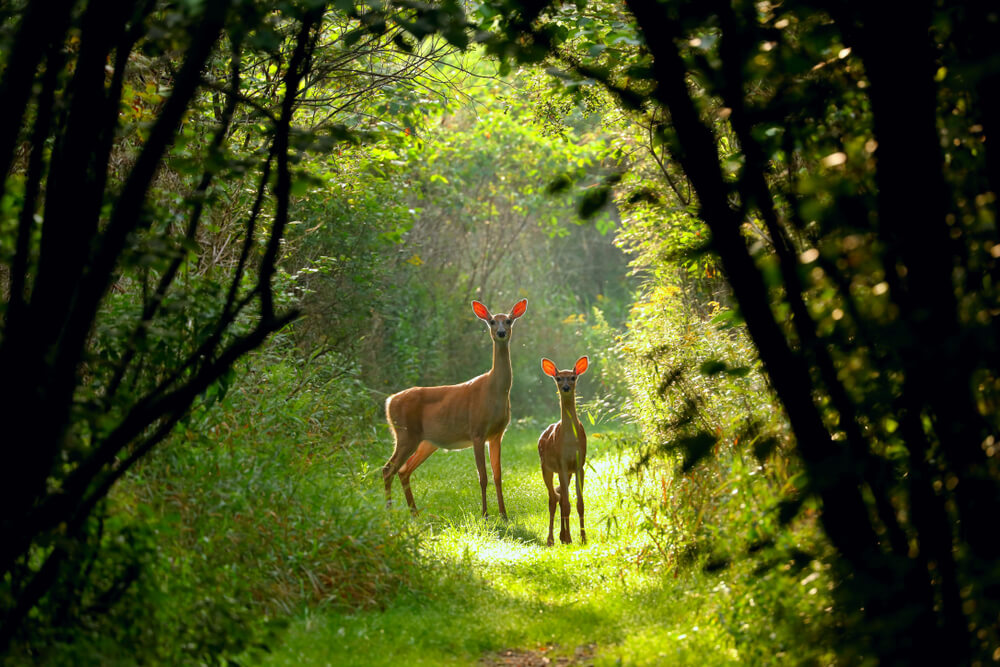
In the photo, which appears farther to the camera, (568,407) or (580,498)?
(568,407)

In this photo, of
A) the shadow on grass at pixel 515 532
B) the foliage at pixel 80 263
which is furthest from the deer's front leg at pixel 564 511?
the foliage at pixel 80 263

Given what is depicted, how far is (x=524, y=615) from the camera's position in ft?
20.1

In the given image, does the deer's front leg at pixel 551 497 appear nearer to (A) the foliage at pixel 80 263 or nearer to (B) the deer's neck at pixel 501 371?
(B) the deer's neck at pixel 501 371

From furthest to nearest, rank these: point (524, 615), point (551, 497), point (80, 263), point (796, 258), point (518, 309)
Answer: point (518, 309)
point (551, 497)
point (524, 615)
point (80, 263)
point (796, 258)

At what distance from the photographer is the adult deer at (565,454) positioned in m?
8.79

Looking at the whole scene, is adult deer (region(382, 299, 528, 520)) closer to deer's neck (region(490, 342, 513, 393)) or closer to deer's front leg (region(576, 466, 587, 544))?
deer's neck (region(490, 342, 513, 393))

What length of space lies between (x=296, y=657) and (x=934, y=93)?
12.5ft

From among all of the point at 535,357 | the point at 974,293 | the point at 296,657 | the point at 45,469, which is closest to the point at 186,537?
the point at 296,657

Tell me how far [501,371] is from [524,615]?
5.16m

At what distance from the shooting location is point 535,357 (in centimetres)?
2062

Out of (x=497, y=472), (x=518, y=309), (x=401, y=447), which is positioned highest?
(x=518, y=309)

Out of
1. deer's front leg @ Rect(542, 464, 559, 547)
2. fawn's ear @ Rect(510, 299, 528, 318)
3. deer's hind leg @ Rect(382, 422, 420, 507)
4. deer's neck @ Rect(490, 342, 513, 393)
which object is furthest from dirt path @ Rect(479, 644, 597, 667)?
fawn's ear @ Rect(510, 299, 528, 318)

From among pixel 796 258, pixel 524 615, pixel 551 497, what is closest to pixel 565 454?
pixel 551 497

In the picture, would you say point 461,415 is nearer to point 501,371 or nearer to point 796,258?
point 501,371
